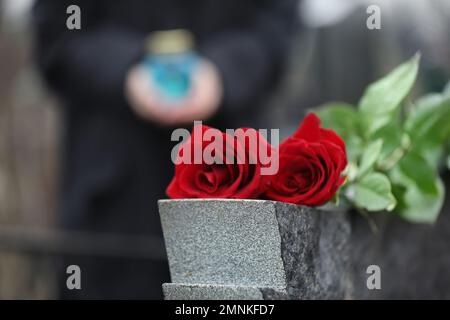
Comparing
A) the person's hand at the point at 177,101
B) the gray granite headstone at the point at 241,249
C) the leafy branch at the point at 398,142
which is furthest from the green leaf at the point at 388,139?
the person's hand at the point at 177,101

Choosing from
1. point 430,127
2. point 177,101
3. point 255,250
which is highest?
point 177,101

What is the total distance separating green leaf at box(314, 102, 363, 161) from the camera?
65cm

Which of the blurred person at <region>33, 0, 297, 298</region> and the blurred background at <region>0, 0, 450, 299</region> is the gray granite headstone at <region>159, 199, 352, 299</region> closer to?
the blurred background at <region>0, 0, 450, 299</region>

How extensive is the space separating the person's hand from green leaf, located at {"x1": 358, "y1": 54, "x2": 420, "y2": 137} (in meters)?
0.84

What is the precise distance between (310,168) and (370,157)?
75 millimetres

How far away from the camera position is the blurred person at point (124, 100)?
61.4 inches

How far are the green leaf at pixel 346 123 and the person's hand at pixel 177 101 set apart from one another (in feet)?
2.68

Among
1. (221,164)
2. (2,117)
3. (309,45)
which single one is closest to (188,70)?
(221,164)

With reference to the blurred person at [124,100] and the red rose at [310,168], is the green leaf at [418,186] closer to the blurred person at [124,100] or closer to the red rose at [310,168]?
the red rose at [310,168]

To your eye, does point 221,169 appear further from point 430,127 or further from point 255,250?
point 430,127

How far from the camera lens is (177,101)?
1.48m

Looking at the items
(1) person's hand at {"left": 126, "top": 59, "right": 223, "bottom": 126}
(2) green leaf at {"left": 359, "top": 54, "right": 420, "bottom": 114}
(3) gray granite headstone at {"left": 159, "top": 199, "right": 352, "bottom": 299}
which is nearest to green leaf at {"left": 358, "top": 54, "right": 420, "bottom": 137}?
(2) green leaf at {"left": 359, "top": 54, "right": 420, "bottom": 114}

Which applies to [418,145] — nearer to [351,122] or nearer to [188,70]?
[351,122]

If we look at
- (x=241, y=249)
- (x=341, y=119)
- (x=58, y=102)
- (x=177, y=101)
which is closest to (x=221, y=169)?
(x=241, y=249)
